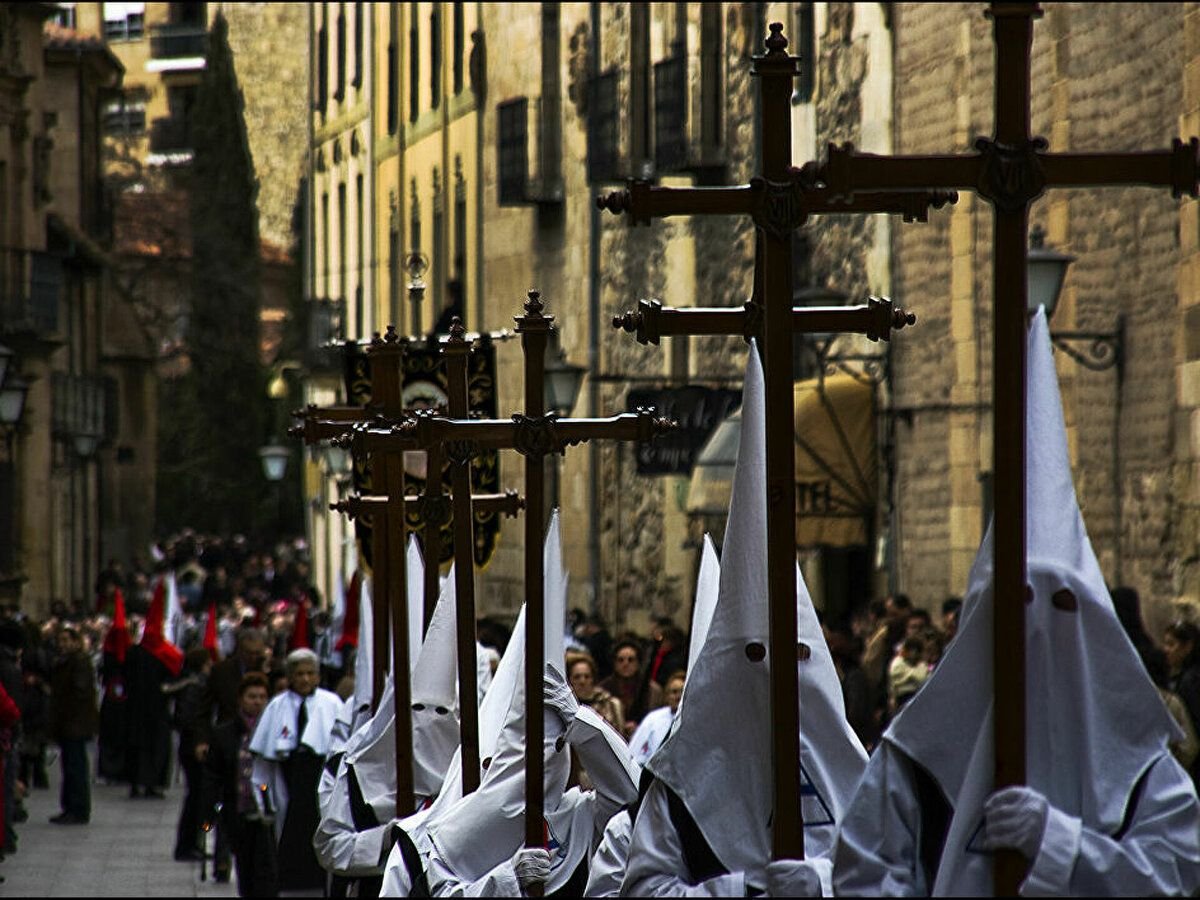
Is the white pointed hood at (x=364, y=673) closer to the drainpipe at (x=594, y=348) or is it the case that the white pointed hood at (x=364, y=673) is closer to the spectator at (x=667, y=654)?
the spectator at (x=667, y=654)

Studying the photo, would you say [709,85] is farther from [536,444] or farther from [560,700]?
[560,700]

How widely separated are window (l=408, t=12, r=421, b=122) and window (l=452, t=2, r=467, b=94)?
9.32 feet

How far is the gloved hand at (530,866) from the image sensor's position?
840 cm

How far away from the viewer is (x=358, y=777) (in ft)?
35.9

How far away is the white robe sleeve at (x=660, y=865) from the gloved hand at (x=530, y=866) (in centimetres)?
180

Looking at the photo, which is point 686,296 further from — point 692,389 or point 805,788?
point 805,788

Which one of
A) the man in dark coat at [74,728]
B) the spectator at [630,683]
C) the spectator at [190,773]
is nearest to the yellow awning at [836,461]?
the spectator at [190,773]

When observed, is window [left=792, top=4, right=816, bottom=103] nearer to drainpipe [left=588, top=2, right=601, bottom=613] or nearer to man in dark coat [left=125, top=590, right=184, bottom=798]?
drainpipe [left=588, top=2, right=601, bottom=613]

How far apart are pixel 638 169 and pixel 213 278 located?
47.5 metres

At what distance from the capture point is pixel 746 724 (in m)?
6.65

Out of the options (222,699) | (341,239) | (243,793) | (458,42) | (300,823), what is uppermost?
(458,42)

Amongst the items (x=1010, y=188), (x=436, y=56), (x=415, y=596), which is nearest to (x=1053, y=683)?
(x=1010, y=188)

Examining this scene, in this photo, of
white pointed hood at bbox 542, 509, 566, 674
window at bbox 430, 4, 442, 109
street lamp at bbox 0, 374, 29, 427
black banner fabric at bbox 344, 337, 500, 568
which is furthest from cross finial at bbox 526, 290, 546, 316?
window at bbox 430, 4, 442, 109

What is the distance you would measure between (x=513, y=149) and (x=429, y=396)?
53.9 ft
